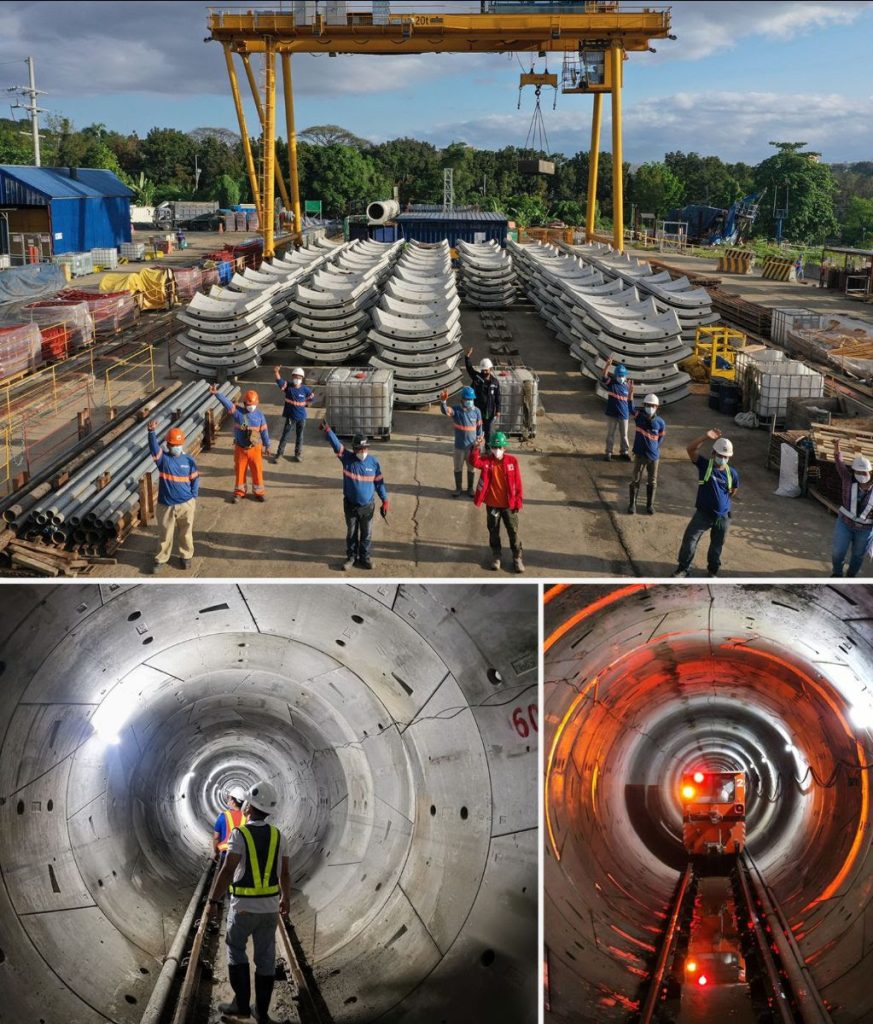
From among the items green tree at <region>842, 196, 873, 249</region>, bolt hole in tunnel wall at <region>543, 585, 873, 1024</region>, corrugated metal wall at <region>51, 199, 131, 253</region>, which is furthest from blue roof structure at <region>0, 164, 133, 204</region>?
green tree at <region>842, 196, 873, 249</region>

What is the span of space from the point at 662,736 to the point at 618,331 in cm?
798

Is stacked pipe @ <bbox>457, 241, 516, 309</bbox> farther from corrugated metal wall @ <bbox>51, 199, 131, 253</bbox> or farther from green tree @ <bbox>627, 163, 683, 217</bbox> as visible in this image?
green tree @ <bbox>627, 163, 683, 217</bbox>

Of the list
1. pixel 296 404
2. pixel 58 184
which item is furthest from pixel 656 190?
pixel 296 404

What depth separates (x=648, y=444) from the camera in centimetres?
1305

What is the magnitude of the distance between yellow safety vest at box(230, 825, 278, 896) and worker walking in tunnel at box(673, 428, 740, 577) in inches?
227

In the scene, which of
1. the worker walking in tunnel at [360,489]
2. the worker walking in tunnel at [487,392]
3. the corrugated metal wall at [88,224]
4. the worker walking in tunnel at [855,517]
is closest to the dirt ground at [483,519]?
the worker walking in tunnel at [360,489]

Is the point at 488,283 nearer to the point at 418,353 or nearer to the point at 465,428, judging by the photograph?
the point at 418,353

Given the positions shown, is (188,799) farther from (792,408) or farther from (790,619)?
(792,408)

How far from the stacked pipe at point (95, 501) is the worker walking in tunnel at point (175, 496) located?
919mm

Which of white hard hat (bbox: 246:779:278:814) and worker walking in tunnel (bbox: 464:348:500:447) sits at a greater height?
Answer: worker walking in tunnel (bbox: 464:348:500:447)

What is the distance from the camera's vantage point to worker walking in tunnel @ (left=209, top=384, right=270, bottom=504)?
12.9 metres

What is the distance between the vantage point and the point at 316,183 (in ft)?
271

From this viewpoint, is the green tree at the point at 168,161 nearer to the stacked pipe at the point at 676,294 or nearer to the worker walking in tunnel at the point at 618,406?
the stacked pipe at the point at 676,294

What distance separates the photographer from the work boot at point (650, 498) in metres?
13.6
